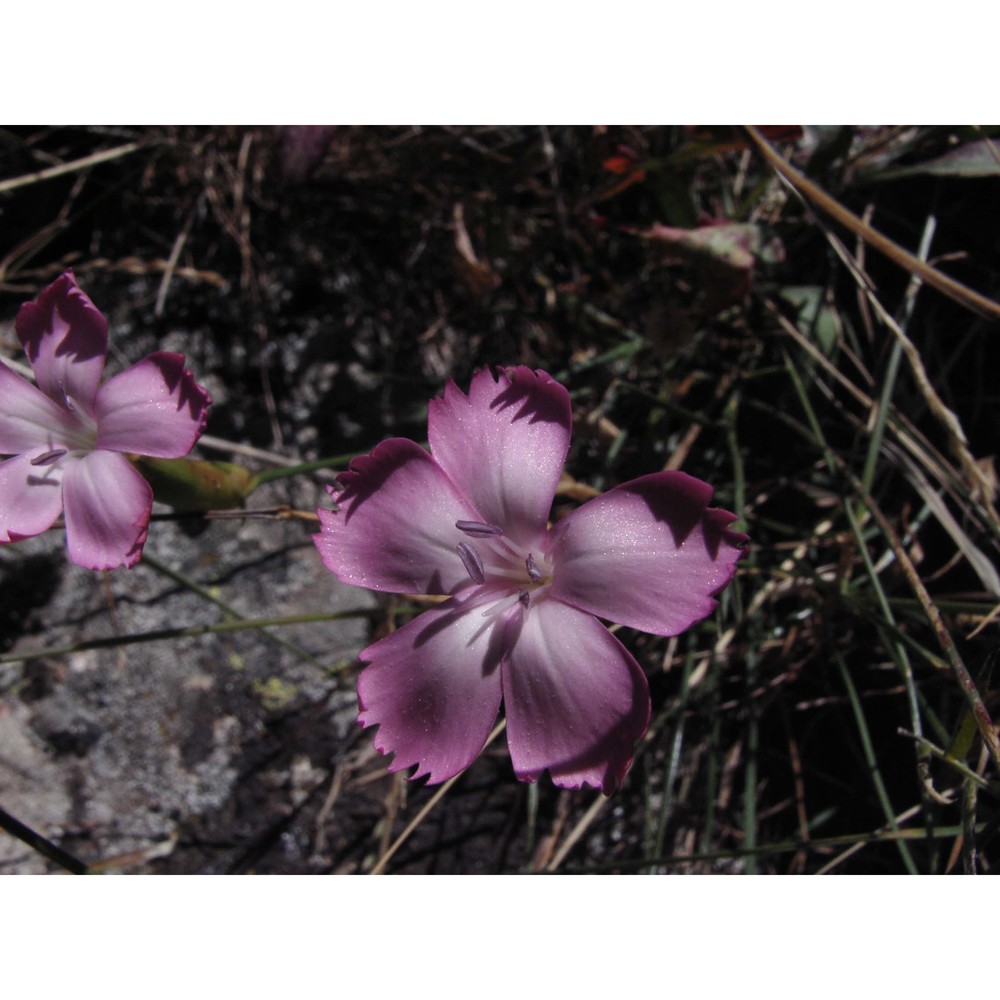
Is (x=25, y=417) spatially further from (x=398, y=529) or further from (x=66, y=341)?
(x=398, y=529)

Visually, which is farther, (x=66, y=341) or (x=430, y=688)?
(x=66, y=341)

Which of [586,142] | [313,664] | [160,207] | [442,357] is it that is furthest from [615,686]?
[160,207]

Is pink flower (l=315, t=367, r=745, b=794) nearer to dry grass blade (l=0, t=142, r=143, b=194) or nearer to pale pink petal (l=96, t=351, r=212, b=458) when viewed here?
pale pink petal (l=96, t=351, r=212, b=458)

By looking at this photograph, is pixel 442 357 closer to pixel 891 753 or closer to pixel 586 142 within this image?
pixel 586 142

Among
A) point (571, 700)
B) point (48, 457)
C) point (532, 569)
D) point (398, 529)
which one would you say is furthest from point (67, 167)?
point (571, 700)

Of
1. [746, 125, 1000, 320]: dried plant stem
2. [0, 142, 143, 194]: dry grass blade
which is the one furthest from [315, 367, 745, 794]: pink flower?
[0, 142, 143, 194]: dry grass blade

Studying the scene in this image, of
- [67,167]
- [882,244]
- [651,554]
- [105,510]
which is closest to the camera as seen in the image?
[651,554]

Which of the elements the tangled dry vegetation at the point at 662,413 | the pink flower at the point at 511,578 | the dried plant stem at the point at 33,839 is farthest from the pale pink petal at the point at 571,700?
the dried plant stem at the point at 33,839
